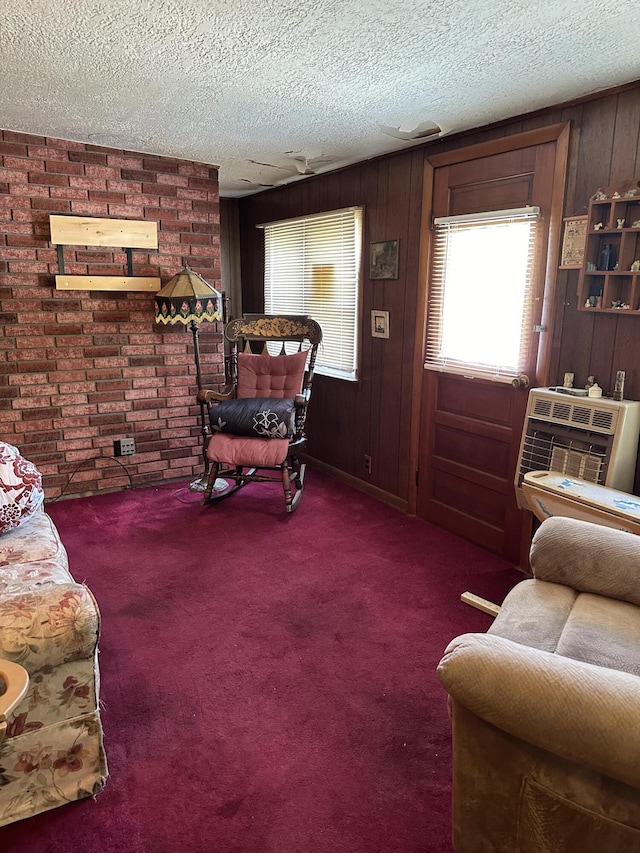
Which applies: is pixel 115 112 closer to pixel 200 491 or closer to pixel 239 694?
pixel 200 491

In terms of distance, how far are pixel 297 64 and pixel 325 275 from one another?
7.25 ft

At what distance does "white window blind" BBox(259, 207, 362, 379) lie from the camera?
4.23 meters

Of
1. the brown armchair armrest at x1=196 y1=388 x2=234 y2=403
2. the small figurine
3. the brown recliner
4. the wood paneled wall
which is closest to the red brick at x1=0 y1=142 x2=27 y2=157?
the brown armchair armrest at x1=196 y1=388 x2=234 y2=403

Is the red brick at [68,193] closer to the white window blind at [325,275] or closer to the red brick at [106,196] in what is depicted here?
the red brick at [106,196]

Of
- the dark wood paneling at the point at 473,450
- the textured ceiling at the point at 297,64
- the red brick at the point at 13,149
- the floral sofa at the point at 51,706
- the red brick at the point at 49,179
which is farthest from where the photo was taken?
the red brick at the point at 49,179

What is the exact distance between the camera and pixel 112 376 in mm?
4059

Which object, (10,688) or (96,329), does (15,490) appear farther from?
(96,329)

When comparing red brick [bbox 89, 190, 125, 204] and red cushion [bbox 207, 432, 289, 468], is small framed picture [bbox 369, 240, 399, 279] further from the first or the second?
red brick [bbox 89, 190, 125, 204]

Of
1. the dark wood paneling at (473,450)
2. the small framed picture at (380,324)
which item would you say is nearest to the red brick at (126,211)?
the small framed picture at (380,324)

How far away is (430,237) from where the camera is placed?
11.4 ft

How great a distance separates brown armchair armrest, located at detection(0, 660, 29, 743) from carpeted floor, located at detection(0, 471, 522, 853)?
0.68 m

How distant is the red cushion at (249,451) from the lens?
3699 mm

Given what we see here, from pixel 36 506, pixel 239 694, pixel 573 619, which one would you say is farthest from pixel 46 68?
pixel 573 619

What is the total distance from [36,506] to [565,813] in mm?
2067
